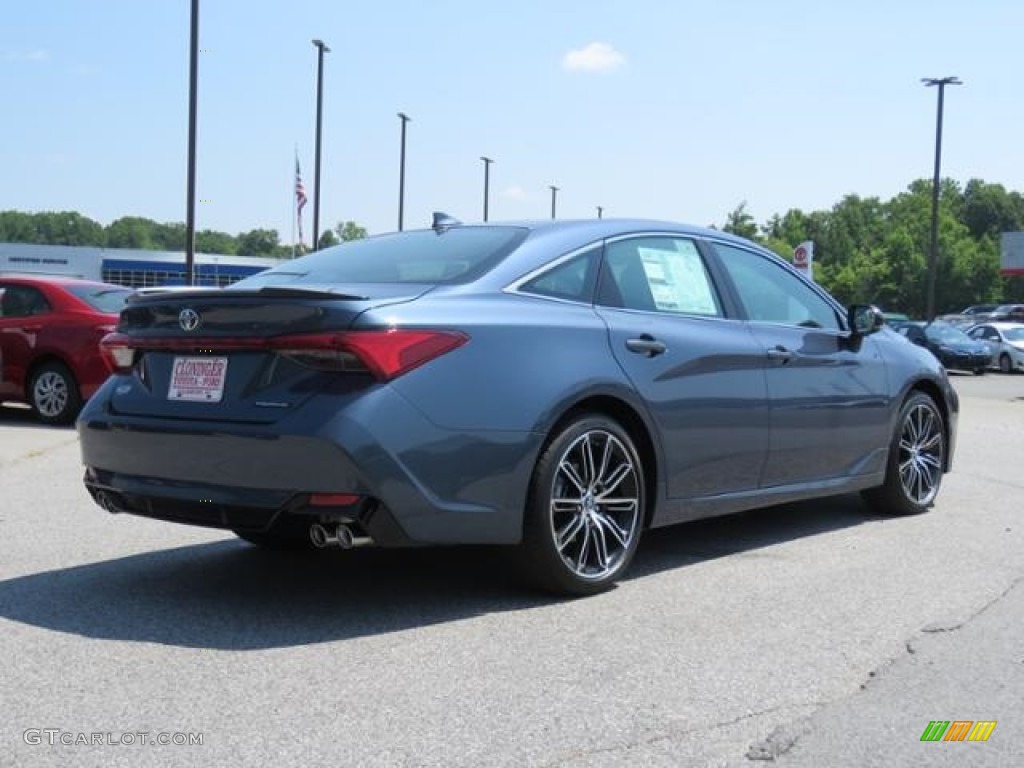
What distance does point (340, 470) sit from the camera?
403 cm

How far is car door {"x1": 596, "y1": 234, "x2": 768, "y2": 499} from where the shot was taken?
5.05m

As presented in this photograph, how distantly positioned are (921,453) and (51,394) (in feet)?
28.3

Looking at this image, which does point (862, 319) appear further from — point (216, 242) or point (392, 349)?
point (216, 242)

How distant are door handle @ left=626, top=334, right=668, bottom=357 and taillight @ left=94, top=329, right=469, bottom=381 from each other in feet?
3.00

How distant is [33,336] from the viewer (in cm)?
1203

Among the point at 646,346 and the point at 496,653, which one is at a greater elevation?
the point at 646,346

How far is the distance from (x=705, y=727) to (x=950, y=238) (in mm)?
94086

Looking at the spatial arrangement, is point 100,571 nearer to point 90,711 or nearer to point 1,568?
point 1,568

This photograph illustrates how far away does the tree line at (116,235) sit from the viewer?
16650cm

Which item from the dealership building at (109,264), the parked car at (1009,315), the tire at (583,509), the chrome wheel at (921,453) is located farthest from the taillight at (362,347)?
the dealership building at (109,264)

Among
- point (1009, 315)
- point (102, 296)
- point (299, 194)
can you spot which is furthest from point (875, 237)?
point (102, 296)

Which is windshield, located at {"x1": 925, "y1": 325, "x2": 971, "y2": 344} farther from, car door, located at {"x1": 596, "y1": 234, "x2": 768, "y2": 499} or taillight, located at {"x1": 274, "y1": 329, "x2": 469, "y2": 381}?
taillight, located at {"x1": 274, "y1": 329, "x2": 469, "y2": 381}

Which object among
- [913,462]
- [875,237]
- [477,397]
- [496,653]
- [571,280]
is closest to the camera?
[496,653]

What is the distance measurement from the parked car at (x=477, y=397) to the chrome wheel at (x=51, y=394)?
714 cm
